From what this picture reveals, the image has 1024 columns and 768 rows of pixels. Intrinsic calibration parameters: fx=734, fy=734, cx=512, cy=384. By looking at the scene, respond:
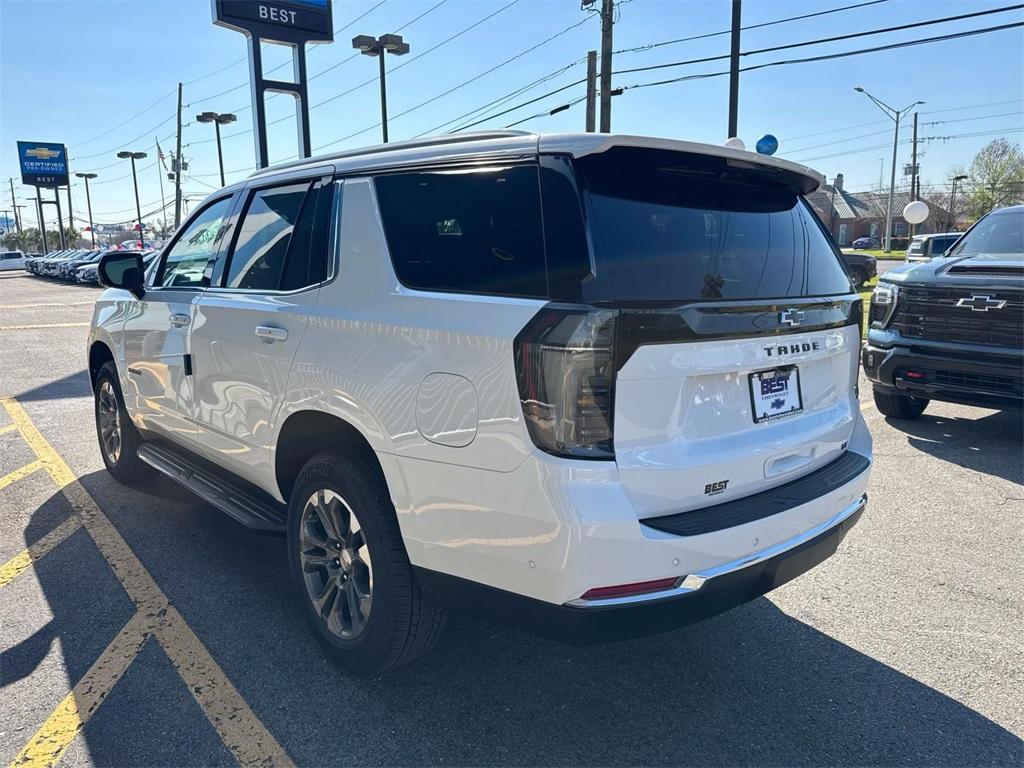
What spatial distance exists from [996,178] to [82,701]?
69.6 metres

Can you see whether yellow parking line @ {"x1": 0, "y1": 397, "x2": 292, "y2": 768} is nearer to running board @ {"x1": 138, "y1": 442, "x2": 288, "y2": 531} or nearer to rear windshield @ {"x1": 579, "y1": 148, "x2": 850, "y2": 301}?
running board @ {"x1": 138, "y1": 442, "x2": 288, "y2": 531}

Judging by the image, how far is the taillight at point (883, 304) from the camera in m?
6.14

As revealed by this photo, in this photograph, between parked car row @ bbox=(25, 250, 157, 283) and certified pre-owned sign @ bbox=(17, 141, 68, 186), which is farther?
certified pre-owned sign @ bbox=(17, 141, 68, 186)

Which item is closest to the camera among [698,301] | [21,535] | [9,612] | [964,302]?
[698,301]

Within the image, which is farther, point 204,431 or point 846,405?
point 204,431

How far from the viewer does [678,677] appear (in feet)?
9.31

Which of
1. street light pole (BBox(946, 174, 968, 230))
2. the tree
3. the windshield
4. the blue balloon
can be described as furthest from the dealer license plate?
street light pole (BBox(946, 174, 968, 230))

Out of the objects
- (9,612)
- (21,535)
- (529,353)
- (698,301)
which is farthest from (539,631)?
(21,535)

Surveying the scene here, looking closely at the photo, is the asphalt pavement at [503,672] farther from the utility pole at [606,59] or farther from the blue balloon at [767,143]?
the utility pole at [606,59]

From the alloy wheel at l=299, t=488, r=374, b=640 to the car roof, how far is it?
1.29m

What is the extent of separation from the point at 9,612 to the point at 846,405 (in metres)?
3.78

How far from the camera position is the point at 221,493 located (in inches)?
141

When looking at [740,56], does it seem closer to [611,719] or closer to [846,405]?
[846,405]

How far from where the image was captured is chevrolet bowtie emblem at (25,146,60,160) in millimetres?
69500
